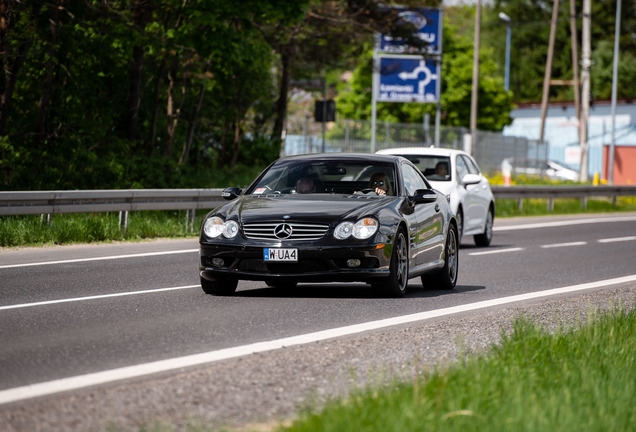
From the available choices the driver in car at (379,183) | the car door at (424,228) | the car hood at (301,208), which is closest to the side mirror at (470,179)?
the car door at (424,228)

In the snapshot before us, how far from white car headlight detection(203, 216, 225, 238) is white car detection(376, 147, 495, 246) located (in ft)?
29.2

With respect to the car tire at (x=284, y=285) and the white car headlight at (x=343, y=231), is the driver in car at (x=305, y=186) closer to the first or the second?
the car tire at (x=284, y=285)

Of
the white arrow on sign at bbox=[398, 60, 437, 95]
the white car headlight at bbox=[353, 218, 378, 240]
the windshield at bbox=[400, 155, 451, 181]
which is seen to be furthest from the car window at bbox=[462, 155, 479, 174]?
the white arrow on sign at bbox=[398, 60, 437, 95]

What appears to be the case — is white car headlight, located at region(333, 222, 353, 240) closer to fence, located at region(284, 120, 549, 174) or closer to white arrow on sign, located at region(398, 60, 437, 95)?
fence, located at region(284, 120, 549, 174)

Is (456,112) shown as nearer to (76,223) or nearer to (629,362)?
(76,223)

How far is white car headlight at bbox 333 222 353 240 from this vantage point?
11.7 meters

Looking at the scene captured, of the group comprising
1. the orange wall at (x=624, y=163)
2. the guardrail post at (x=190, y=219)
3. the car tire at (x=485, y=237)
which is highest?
the guardrail post at (x=190, y=219)

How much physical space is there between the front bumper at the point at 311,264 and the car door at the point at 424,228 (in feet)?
3.34

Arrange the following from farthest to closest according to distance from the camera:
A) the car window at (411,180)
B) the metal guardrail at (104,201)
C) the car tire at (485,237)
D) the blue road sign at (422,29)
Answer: the blue road sign at (422,29) < the car tire at (485,237) < the metal guardrail at (104,201) < the car window at (411,180)

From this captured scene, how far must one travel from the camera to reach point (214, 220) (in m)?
12.0

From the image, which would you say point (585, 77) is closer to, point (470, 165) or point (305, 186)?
point (470, 165)

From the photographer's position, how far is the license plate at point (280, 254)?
11633mm

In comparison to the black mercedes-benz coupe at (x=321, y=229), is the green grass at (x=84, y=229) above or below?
below

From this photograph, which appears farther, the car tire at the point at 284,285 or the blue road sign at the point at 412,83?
the blue road sign at the point at 412,83
